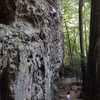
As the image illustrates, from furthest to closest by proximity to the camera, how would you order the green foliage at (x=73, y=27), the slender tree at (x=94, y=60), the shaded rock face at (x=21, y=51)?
the green foliage at (x=73, y=27), the shaded rock face at (x=21, y=51), the slender tree at (x=94, y=60)

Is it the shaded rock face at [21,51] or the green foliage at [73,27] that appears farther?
the green foliage at [73,27]

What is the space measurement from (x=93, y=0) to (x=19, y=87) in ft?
8.28

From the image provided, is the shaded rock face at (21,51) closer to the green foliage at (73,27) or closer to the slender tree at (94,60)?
the slender tree at (94,60)

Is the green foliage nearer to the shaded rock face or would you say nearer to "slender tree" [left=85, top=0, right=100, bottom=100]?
the shaded rock face

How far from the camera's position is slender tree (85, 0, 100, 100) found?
9.92 ft

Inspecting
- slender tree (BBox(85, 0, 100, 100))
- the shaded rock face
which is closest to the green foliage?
the shaded rock face

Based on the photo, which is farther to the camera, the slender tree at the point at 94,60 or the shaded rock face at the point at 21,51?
the shaded rock face at the point at 21,51

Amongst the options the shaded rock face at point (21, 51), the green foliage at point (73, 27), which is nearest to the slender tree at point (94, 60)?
the shaded rock face at point (21, 51)

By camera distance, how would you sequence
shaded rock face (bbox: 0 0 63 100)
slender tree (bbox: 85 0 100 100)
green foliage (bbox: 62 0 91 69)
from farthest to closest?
1. green foliage (bbox: 62 0 91 69)
2. shaded rock face (bbox: 0 0 63 100)
3. slender tree (bbox: 85 0 100 100)

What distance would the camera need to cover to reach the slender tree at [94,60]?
3.02 metres

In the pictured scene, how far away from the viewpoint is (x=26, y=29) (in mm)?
4402

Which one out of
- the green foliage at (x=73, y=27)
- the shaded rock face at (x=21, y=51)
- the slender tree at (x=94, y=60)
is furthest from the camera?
the green foliage at (x=73, y=27)

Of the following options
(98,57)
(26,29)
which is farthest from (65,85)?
(98,57)

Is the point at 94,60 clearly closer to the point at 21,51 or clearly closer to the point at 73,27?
the point at 21,51
